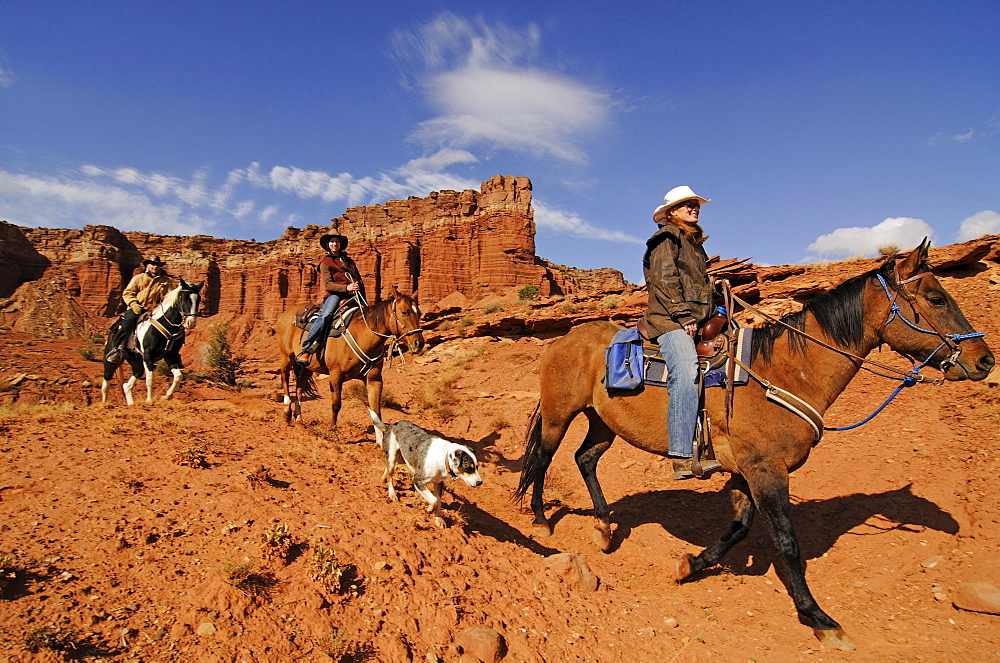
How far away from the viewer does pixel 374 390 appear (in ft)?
29.0

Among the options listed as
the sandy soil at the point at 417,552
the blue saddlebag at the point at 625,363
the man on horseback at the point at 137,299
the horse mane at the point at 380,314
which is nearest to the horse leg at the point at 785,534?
the sandy soil at the point at 417,552

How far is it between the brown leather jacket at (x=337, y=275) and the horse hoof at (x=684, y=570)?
23.7 feet

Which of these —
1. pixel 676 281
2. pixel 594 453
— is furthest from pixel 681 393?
pixel 594 453

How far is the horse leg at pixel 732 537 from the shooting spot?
Result: 5.44 meters

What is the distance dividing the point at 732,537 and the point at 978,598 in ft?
6.67

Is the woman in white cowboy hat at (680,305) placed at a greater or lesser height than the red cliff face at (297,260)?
lesser

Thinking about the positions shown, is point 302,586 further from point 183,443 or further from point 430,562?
point 183,443

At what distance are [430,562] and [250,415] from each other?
6931 mm

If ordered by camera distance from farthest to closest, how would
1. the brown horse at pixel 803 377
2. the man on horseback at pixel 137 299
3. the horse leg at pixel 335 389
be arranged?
1. the man on horseback at pixel 137 299
2. the horse leg at pixel 335 389
3. the brown horse at pixel 803 377

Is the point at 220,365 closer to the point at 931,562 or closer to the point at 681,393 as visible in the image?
the point at 681,393

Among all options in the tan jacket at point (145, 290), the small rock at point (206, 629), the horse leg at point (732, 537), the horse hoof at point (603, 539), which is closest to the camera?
the small rock at point (206, 629)

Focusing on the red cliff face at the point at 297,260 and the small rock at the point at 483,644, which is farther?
the red cliff face at the point at 297,260

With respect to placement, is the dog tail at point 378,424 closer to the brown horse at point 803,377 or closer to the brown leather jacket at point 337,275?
the brown leather jacket at point 337,275

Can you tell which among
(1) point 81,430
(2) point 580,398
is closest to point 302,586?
(2) point 580,398
